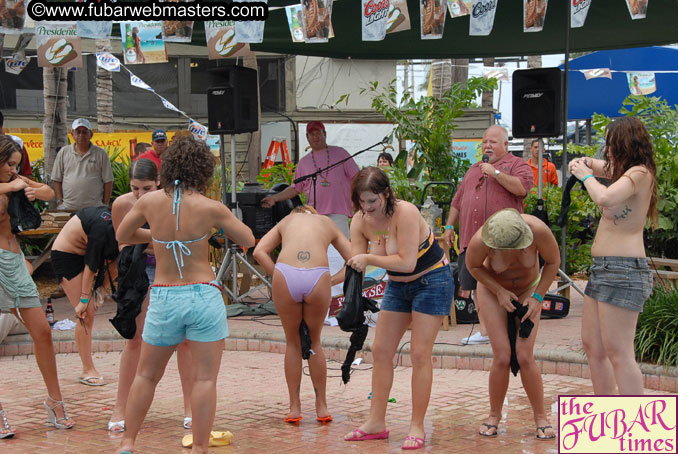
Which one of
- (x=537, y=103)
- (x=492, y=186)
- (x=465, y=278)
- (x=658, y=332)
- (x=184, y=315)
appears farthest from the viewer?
(x=537, y=103)

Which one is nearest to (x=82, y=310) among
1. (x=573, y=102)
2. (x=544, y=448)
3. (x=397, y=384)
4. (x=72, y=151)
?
(x=397, y=384)

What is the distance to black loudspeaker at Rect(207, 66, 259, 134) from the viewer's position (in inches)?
408

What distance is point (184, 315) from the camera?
14.9ft

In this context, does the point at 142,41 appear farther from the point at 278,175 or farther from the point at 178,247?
the point at 178,247

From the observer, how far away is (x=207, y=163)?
479 centimetres

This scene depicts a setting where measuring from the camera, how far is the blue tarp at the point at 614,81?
1495 centimetres

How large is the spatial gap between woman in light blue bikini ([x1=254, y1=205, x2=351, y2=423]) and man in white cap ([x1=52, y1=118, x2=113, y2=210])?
17.4ft

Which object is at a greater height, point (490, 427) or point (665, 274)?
point (665, 274)

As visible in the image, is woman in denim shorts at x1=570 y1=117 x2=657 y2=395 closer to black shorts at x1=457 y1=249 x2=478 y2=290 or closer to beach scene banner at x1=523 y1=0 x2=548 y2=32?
black shorts at x1=457 y1=249 x2=478 y2=290

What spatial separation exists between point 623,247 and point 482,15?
5392 mm

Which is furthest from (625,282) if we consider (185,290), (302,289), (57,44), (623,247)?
(57,44)

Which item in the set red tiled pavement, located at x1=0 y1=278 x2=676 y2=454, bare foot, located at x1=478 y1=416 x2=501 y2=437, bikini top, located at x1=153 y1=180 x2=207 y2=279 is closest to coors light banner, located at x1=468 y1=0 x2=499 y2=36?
red tiled pavement, located at x1=0 y1=278 x2=676 y2=454

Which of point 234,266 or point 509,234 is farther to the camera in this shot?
point 234,266

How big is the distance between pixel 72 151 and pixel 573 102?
29.3 feet
